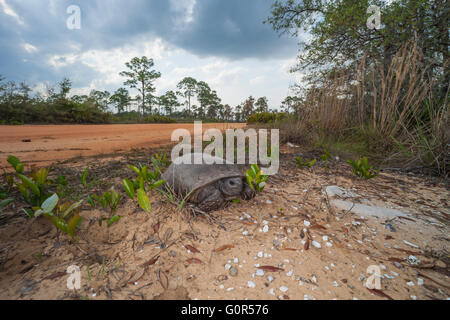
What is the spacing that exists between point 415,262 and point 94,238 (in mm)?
2367

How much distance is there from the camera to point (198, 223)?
5.24 feet

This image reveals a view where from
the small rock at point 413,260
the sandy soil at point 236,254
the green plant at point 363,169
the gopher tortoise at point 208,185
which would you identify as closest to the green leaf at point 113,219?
the sandy soil at point 236,254

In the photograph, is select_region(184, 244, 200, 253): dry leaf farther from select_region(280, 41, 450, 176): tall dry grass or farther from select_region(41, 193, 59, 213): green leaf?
select_region(280, 41, 450, 176): tall dry grass

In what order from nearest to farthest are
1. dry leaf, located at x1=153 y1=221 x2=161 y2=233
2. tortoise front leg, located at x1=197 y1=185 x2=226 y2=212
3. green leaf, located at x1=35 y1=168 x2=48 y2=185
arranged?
dry leaf, located at x1=153 y1=221 x2=161 y2=233 < green leaf, located at x1=35 y1=168 x2=48 y2=185 < tortoise front leg, located at x1=197 y1=185 x2=226 y2=212

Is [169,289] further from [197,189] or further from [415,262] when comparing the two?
[415,262]

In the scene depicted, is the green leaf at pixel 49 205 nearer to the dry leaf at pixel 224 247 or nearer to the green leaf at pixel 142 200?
the green leaf at pixel 142 200

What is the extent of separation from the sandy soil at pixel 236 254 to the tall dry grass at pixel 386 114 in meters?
1.52

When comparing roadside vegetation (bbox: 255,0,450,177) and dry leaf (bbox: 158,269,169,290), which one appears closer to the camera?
dry leaf (bbox: 158,269,169,290)

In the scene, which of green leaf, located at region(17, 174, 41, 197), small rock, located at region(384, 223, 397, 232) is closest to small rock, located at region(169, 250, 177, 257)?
green leaf, located at region(17, 174, 41, 197)

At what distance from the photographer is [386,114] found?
366 cm

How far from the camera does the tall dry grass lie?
300cm

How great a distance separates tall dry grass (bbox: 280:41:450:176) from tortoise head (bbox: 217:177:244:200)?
3.04 m

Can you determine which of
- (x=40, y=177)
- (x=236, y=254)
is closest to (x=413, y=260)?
(x=236, y=254)

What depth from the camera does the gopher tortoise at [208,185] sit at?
1.82 meters
